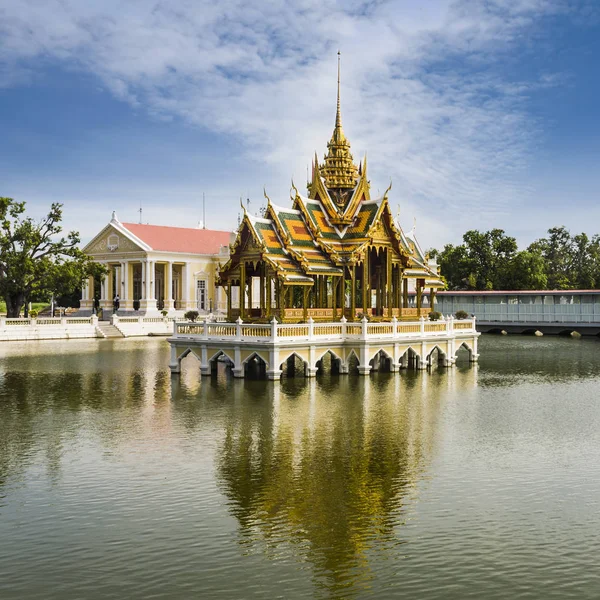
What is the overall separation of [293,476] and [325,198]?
2342 centimetres

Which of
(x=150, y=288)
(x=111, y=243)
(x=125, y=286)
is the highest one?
(x=111, y=243)

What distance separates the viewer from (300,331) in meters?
30.3

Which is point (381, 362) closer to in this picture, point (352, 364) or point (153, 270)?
point (352, 364)

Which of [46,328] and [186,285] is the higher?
[186,285]

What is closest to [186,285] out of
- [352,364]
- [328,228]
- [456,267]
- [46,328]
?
[46,328]

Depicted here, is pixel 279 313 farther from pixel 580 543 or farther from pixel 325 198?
pixel 580 543

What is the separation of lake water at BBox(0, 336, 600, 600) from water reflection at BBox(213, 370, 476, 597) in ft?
0.17

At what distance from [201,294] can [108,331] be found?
2094 cm

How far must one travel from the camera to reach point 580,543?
11492mm

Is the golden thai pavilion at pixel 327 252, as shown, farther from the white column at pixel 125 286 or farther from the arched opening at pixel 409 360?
the white column at pixel 125 286

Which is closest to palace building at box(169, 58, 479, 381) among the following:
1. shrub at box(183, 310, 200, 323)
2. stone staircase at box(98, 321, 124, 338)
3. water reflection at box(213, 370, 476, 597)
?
water reflection at box(213, 370, 476, 597)

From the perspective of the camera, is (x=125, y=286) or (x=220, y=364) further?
(x=125, y=286)

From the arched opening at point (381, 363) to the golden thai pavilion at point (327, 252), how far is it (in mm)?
1991

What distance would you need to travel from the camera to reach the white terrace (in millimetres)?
29578
